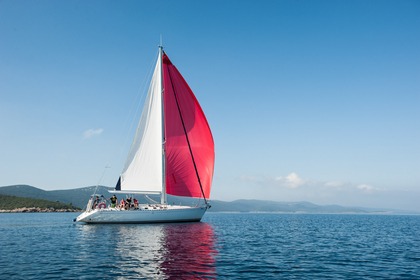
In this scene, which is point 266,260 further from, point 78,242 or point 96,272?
point 78,242

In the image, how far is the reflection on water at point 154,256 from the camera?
17.0 metres

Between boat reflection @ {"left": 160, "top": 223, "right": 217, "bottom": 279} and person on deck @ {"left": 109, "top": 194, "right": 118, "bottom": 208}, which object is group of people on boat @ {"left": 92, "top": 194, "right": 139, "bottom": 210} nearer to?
person on deck @ {"left": 109, "top": 194, "right": 118, "bottom": 208}

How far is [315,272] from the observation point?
18.0m

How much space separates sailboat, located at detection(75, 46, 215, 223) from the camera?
4612 centimetres

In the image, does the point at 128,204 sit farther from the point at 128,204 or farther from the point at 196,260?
the point at 196,260

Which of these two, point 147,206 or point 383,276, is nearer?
point 383,276

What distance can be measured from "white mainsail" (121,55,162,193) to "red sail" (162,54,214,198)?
1060 mm

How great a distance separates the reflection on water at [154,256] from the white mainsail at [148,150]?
1517 cm

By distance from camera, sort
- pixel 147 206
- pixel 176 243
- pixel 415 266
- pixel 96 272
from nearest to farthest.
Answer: pixel 96 272, pixel 415 266, pixel 176 243, pixel 147 206

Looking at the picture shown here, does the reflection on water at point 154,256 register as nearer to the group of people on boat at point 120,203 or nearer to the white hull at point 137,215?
the white hull at point 137,215

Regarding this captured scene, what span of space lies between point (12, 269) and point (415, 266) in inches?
857

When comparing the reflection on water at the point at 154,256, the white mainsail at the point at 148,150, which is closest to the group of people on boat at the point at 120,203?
the white mainsail at the point at 148,150

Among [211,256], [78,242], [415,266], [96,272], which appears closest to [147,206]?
[78,242]

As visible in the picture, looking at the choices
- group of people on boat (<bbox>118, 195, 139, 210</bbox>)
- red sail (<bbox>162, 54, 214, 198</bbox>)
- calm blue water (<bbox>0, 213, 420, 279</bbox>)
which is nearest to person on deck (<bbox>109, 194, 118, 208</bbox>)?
group of people on boat (<bbox>118, 195, 139, 210</bbox>)
